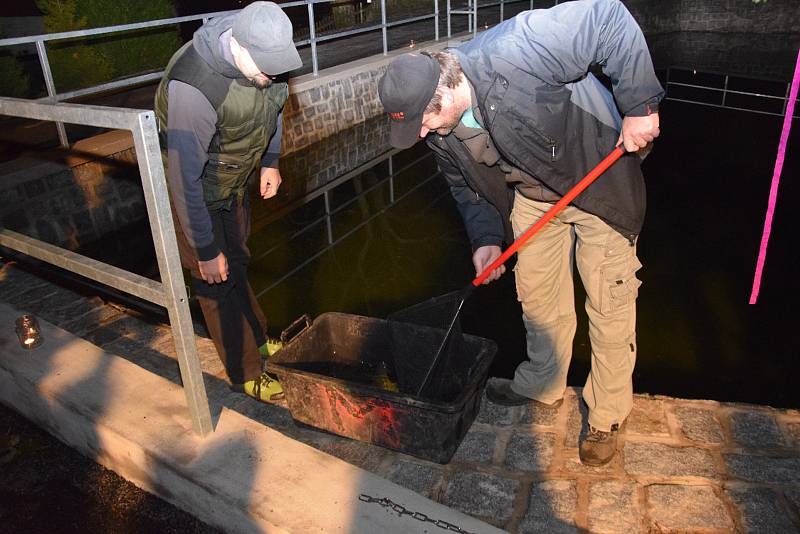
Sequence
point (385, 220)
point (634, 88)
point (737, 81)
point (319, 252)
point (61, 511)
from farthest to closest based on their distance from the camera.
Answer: point (737, 81)
point (385, 220)
point (319, 252)
point (61, 511)
point (634, 88)

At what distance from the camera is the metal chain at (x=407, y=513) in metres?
2.14

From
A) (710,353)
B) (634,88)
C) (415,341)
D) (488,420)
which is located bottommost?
(710,353)

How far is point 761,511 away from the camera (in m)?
2.43

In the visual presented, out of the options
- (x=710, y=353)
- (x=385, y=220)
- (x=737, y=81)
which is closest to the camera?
(x=710, y=353)

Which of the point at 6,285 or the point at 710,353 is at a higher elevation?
the point at 6,285

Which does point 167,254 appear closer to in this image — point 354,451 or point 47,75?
point 354,451

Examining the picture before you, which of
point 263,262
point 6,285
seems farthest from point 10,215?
point 263,262

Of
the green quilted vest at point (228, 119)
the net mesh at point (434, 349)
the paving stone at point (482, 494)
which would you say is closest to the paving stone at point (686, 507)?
the paving stone at point (482, 494)

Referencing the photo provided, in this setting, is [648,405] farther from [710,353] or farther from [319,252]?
[319,252]

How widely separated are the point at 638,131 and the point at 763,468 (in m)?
1.48

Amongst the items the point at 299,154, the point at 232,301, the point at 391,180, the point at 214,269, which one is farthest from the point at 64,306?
the point at 299,154

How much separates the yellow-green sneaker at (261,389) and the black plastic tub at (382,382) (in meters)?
0.31

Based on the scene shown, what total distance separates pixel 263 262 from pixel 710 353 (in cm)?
355

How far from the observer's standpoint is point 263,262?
5652 millimetres
